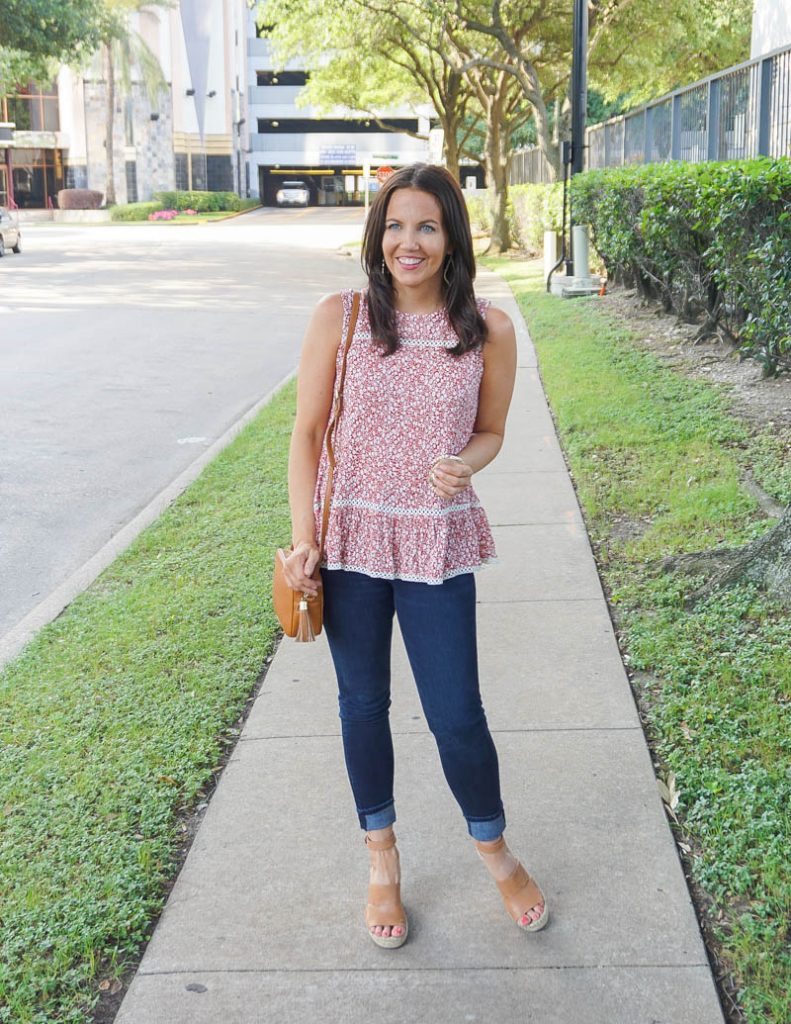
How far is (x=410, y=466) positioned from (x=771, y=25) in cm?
1612

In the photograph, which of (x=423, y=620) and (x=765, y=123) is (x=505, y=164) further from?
(x=423, y=620)

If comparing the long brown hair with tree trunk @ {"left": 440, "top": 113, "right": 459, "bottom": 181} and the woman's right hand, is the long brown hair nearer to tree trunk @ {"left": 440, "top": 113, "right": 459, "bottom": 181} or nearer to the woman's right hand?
the woman's right hand

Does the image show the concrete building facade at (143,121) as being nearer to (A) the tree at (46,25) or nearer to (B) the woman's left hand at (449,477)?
(A) the tree at (46,25)

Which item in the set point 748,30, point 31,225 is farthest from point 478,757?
point 31,225

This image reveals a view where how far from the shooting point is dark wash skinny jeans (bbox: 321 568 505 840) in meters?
2.86

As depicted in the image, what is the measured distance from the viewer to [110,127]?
201 feet

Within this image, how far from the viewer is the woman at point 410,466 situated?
2814mm

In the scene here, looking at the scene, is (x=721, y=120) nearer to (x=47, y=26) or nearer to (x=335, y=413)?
(x=335, y=413)

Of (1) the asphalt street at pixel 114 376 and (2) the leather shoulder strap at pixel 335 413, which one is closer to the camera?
(2) the leather shoulder strap at pixel 335 413

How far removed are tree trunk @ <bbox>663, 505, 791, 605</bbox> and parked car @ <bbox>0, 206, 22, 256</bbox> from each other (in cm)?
3150

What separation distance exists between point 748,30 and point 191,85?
45078 mm

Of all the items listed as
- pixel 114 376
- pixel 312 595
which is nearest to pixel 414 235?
pixel 312 595

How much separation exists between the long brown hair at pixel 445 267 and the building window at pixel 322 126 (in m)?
82.1

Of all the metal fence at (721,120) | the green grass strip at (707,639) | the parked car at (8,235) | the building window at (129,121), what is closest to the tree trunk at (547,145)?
the metal fence at (721,120)
